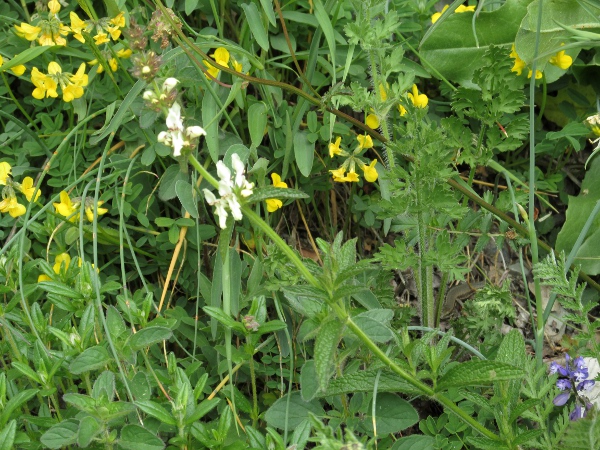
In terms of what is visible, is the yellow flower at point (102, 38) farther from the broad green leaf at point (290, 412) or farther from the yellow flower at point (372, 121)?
the broad green leaf at point (290, 412)

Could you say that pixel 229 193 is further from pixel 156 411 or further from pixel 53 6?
pixel 53 6

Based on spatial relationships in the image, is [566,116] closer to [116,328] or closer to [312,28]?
[312,28]

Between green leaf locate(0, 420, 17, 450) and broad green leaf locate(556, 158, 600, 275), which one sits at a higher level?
green leaf locate(0, 420, 17, 450)

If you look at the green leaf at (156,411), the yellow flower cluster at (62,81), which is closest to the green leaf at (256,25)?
the yellow flower cluster at (62,81)

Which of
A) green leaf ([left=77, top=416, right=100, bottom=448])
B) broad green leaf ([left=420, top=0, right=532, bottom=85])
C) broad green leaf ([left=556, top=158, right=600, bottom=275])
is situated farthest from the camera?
broad green leaf ([left=420, top=0, right=532, bottom=85])

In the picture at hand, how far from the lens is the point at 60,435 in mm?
1380

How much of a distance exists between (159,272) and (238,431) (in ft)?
2.12

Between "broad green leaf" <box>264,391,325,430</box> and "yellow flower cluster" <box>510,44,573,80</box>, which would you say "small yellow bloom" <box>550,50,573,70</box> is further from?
"broad green leaf" <box>264,391,325,430</box>

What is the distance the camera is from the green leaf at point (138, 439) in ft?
4.51

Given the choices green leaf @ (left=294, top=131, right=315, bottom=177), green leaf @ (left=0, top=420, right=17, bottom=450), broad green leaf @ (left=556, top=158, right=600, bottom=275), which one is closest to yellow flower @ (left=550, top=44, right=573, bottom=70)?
broad green leaf @ (left=556, top=158, right=600, bottom=275)

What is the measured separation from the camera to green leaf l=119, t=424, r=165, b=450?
1.38 m

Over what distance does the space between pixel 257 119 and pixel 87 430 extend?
2.99 feet

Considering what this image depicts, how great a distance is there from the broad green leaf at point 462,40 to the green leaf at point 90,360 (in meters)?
1.32

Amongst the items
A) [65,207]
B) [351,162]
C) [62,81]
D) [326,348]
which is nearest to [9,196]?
[65,207]
